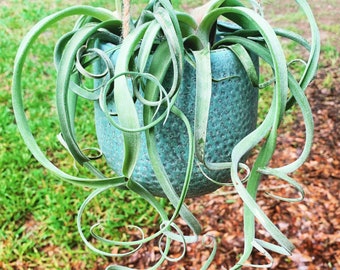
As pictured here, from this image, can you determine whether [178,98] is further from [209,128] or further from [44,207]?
[44,207]

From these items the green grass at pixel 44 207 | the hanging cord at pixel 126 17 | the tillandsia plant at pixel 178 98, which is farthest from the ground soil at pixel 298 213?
the hanging cord at pixel 126 17

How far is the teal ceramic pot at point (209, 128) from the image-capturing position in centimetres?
66

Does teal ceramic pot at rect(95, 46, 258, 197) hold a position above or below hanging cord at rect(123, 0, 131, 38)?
Answer: below

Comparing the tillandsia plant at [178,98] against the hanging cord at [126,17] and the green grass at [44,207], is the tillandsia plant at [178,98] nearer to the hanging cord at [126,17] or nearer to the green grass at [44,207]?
the hanging cord at [126,17]

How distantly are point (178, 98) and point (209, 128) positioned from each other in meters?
0.06

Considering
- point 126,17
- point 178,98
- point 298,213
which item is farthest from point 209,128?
point 298,213

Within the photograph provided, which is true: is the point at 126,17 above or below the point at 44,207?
above

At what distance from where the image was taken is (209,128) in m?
0.68

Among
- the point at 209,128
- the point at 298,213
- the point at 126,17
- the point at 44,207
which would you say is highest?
the point at 126,17

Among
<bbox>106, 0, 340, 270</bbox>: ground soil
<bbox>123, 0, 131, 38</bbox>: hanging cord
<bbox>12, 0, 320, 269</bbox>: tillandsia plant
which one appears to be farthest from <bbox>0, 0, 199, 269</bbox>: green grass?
<bbox>123, 0, 131, 38</bbox>: hanging cord

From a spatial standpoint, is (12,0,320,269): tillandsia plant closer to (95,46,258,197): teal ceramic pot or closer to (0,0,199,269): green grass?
(95,46,258,197): teal ceramic pot

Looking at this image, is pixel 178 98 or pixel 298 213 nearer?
pixel 178 98

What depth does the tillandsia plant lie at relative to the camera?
0.61m

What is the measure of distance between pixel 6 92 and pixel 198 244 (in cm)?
123
